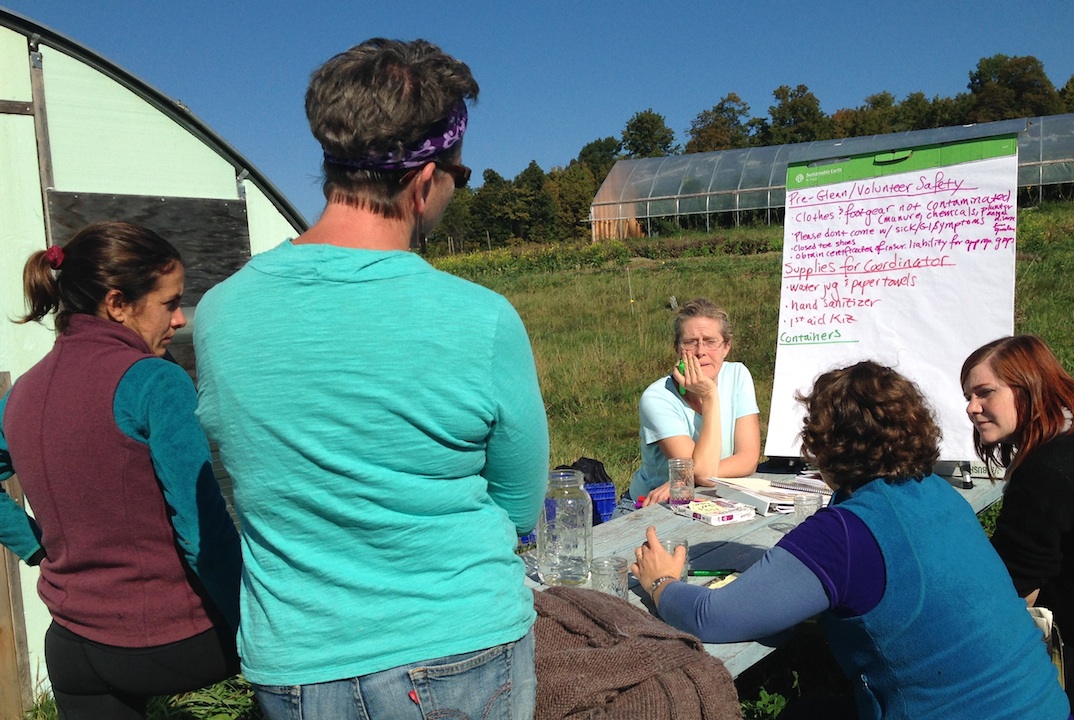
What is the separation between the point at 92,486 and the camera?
1789mm

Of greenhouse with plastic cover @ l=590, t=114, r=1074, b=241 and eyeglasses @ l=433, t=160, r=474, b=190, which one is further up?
greenhouse with plastic cover @ l=590, t=114, r=1074, b=241

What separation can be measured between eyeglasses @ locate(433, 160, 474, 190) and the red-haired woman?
2010 mm

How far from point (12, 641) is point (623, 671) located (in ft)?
8.67

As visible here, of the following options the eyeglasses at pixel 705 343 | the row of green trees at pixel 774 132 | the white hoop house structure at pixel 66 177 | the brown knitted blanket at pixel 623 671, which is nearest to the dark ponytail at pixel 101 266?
the brown knitted blanket at pixel 623 671

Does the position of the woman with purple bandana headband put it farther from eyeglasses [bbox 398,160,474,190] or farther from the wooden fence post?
the wooden fence post

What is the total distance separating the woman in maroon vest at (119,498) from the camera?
178cm

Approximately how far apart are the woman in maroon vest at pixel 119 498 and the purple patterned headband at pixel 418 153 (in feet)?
2.68

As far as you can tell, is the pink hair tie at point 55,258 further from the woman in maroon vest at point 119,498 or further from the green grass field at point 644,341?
the green grass field at point 644,341

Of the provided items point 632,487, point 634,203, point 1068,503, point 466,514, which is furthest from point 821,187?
point 634,203

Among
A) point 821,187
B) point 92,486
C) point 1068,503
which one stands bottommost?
point 1068,503

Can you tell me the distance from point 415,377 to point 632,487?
3.01 m

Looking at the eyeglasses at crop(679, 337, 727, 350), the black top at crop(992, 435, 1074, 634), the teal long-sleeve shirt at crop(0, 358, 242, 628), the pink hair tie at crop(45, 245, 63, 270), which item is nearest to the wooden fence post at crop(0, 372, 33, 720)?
the pink hair tie at crop(45, 245, 63, 270)

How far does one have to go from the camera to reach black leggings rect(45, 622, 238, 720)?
1.87 m

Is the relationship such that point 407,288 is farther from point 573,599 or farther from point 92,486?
point 573,599
